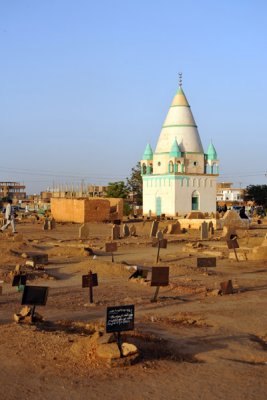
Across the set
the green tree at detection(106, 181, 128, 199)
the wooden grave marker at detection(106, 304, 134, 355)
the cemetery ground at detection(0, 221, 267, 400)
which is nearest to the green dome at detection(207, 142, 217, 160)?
the green tree at detection(106, 181, 128, 199)

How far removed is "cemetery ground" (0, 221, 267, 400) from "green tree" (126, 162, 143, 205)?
181 ft

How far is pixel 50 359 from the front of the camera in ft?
23.5

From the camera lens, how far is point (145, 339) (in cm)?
809

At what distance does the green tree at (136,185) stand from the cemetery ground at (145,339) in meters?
55.2

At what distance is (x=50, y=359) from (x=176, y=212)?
43256mm

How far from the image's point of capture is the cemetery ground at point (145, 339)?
20.9ft

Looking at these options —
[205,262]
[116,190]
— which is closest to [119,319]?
[205,262]

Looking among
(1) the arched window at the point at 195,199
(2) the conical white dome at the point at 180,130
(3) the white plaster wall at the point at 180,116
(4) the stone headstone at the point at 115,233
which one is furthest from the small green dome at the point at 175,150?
(4) the stone headstone at the point at 115,233

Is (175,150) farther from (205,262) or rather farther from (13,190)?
(13,190)

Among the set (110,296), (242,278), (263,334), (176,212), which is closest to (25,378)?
(263,334)

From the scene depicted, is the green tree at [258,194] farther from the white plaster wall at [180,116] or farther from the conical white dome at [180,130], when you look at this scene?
the white plaster wall at [180,116]

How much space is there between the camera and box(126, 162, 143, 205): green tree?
71.7 m

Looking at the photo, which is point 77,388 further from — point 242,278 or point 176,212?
point 176,212

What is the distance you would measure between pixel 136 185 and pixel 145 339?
64.7 metres
